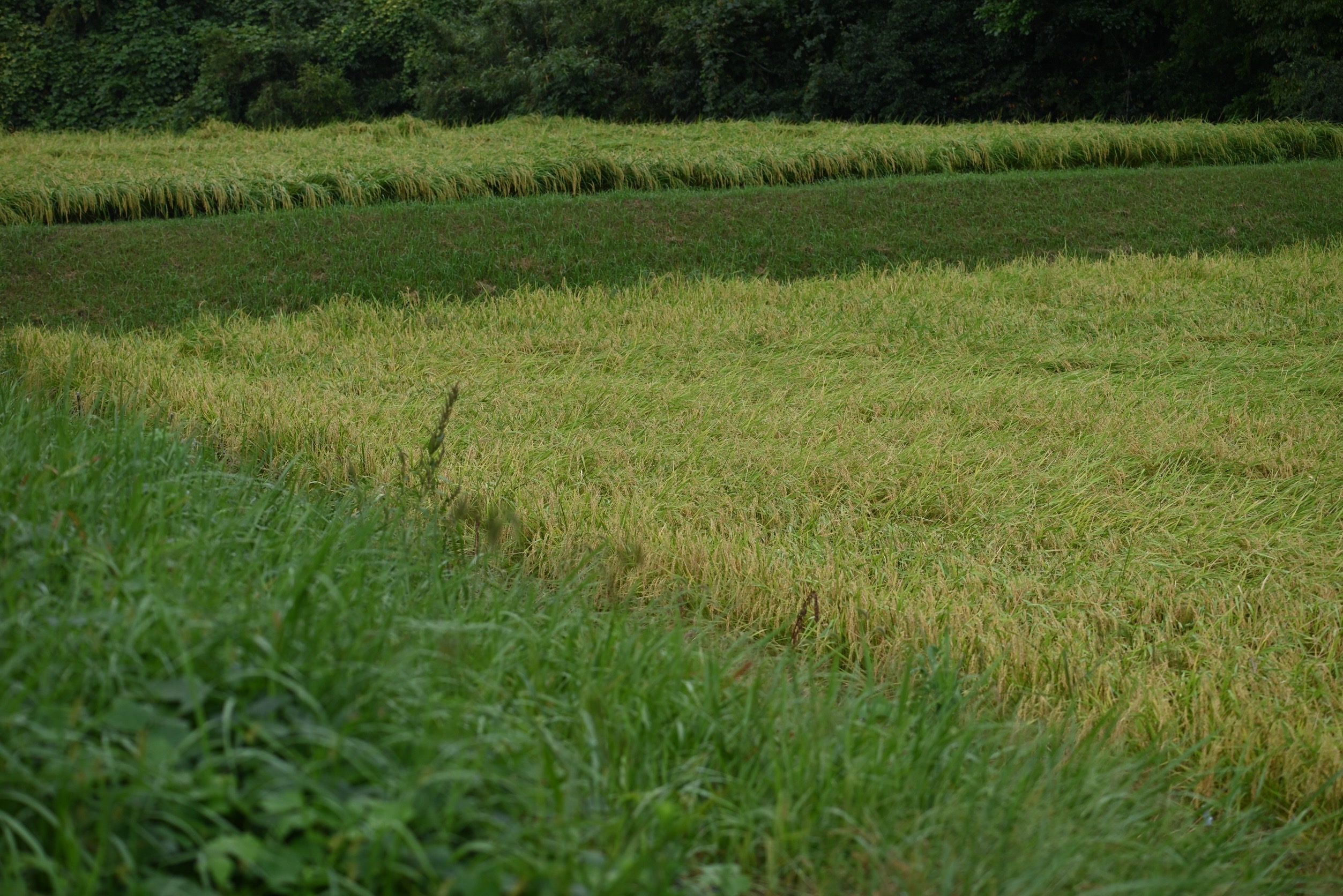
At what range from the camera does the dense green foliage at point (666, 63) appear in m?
17.6

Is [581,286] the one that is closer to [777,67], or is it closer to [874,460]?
[874,460]

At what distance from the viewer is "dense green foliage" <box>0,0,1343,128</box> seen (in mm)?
17609

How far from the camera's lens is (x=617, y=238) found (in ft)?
26.8

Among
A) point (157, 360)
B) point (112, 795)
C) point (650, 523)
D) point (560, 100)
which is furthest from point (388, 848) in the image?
point (560, 100)

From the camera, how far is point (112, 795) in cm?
110

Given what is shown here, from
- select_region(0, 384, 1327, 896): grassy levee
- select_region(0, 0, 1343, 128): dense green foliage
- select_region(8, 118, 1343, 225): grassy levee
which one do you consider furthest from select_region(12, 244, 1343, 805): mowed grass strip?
select_region(0, 0, 1343, 128): dense green foliage

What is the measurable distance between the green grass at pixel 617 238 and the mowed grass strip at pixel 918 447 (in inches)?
21.9

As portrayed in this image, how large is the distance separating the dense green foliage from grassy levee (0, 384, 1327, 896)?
54.8 ft

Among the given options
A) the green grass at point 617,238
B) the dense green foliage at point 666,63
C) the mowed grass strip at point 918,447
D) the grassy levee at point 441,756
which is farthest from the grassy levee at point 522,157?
the grassy levee at point 441,756

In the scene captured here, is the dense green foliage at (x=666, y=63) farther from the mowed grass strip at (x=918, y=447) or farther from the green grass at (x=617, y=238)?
the mowed grass strip at (x=918, y=447)

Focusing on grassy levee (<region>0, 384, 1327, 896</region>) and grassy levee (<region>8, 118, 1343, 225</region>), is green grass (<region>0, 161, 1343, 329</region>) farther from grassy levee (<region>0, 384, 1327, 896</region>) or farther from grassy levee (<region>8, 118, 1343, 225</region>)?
grassy levee (<region>0, 384, 1327, 896</region>)

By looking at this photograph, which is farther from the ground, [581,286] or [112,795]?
[112,795]

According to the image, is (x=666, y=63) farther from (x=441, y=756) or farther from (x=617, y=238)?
(x=441, y=756)

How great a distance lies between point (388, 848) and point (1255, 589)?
2696 millimetres
